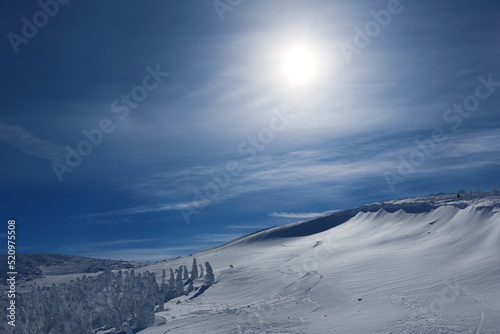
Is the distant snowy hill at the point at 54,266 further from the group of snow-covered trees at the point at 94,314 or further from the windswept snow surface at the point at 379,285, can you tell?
the windswept snow surface at the point at 379,285

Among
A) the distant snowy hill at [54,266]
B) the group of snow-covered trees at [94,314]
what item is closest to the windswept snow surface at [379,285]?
the group of snow-covered trees at [94,314]

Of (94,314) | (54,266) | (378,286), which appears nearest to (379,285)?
(378,286)

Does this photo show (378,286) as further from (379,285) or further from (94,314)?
(94,314)

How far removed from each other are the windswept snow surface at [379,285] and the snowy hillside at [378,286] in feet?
0.15

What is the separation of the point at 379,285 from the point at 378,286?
0.12 m

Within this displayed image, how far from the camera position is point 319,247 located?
35.0 metres

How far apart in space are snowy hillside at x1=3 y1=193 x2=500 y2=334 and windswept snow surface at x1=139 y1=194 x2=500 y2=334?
45 millimetres

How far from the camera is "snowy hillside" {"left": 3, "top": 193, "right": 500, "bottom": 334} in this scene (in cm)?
1471

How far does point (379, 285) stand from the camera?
761 inches

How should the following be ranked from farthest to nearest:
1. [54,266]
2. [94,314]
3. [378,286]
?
1. [54,266]
2. [94,314]
3. [378,286]

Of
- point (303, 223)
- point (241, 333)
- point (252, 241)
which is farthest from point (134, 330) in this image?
point (303, 223)

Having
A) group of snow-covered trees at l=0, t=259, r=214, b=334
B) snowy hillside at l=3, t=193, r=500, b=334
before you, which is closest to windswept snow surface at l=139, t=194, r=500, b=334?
snowy hillside at l=3, t=193, r=500, b=334

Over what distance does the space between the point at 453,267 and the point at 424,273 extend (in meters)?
1.28

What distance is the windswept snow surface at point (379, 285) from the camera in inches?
578
